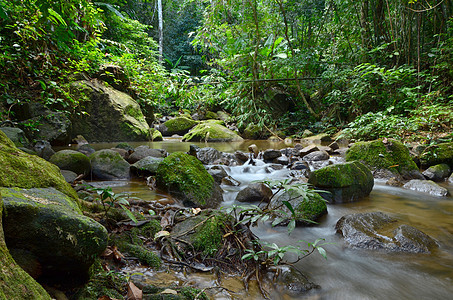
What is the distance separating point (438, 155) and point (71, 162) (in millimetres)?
7907

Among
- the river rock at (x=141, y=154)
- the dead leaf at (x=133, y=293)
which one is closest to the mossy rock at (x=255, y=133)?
the river rock at (x=141, y=154)

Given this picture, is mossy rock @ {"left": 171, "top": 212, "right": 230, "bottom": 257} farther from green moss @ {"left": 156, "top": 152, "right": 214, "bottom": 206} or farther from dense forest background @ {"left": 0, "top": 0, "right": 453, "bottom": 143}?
dense forest background @ {"left": 0, "top": 0, "right": 453, "bottom": 143}

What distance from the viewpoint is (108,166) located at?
195 inches

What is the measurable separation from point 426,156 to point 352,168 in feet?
10.6

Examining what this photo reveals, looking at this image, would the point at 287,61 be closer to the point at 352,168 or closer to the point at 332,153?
the point at 332,153

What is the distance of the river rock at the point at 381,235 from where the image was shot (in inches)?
108

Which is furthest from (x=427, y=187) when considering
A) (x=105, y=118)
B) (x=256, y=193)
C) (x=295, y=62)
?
(x=105, y=118)

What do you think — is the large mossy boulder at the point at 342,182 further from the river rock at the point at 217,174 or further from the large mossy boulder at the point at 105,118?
the large mossy boulder at the point at 105,118

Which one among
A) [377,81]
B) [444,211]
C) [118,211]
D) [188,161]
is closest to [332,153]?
[377,81]

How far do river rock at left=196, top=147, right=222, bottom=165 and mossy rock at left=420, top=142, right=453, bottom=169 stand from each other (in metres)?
5.12

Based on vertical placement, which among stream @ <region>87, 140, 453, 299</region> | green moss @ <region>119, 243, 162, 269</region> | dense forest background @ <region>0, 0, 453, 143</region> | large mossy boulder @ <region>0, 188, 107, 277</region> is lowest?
stream @ <region>87, 140, 453, 299</region>

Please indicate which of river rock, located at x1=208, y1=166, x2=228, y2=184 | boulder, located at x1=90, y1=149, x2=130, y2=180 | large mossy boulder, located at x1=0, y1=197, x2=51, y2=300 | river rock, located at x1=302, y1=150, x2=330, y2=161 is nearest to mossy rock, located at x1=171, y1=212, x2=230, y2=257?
large mossy boulder, located at x1=0, y1=197, x2=51, y2=300

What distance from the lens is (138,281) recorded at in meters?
1.65

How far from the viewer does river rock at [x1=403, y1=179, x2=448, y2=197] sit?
4.80m
